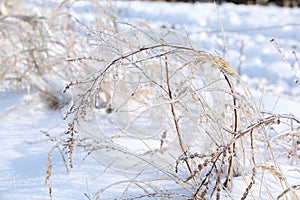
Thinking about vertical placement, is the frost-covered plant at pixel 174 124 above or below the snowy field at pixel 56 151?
above

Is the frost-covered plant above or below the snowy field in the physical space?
above

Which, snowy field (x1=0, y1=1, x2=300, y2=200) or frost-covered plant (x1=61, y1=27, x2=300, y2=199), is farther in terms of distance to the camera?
snowy field (x1=0, y1=1, x2=300, y2=200)

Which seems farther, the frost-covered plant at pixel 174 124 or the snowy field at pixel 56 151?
the snowy field at pixel 56 151

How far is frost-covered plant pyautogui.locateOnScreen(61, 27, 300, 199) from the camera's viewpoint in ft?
3.71

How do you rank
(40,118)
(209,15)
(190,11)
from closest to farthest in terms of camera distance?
(40,118)
(209,15)
(190,11)

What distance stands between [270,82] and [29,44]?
2540 mm

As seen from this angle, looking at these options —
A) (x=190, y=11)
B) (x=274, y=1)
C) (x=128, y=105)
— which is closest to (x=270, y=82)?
(x=128, y=105)

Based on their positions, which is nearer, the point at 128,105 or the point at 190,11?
the point at 128,105

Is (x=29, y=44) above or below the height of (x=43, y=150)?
above

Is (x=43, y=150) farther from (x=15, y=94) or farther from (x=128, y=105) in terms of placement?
(x=15, y=94)

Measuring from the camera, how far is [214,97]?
150 centimetres

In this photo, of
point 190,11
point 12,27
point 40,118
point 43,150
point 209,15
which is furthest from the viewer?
point 190,11

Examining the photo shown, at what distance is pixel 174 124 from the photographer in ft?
5.98

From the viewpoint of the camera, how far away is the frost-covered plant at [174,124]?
1132 millimetres
